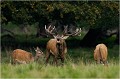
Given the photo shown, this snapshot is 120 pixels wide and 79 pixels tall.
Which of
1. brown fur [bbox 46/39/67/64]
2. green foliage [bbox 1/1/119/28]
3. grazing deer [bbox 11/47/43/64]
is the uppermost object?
green foliage [bbox 1/1/119/28]

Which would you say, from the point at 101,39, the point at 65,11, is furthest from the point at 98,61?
the point at 101,39

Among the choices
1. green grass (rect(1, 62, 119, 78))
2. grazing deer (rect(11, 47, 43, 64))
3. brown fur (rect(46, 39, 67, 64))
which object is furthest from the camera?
grazing deer (rect(11, 47, 43, 64))

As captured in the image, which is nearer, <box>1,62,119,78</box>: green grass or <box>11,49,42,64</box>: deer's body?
<box>1,62,119,78</box>: green grass

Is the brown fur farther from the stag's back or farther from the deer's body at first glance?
the stag's back

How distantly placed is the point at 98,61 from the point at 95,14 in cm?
575

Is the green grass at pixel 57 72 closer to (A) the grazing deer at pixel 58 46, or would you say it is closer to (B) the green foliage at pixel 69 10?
(A) the grazing deer at pixel 58 46

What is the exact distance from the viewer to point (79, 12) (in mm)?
21906

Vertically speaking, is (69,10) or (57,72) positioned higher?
(69,10)

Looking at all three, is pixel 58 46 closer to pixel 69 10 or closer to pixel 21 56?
pixel 21 56

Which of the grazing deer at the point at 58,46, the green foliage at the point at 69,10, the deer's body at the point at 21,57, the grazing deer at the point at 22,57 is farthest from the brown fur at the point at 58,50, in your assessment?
the green foliage at the point at 69,10

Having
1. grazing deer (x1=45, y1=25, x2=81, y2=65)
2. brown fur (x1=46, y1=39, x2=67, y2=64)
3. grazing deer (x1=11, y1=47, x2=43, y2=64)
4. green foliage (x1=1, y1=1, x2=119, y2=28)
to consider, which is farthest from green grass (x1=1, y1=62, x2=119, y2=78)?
green foliage (x1=1, y1=1, x2=119, y2=28)

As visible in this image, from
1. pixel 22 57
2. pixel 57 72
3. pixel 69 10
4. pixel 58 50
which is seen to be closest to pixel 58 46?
pixel 58 50

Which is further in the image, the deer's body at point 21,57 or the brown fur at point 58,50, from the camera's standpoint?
the deer's body at point 21,57

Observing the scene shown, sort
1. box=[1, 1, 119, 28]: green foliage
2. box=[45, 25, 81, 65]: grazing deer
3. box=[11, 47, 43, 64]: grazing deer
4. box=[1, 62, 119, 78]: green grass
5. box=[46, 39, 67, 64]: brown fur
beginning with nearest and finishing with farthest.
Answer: box=[1, 62, 119, 78]: green grass
box=[45, 25, 81, 65]: grazing deer
box=[46, 39, 67, 64]: brown fur
box=[11, 47, 43, 64]: grazing deer
box=[1, 1, 119, 28]: green foliage
